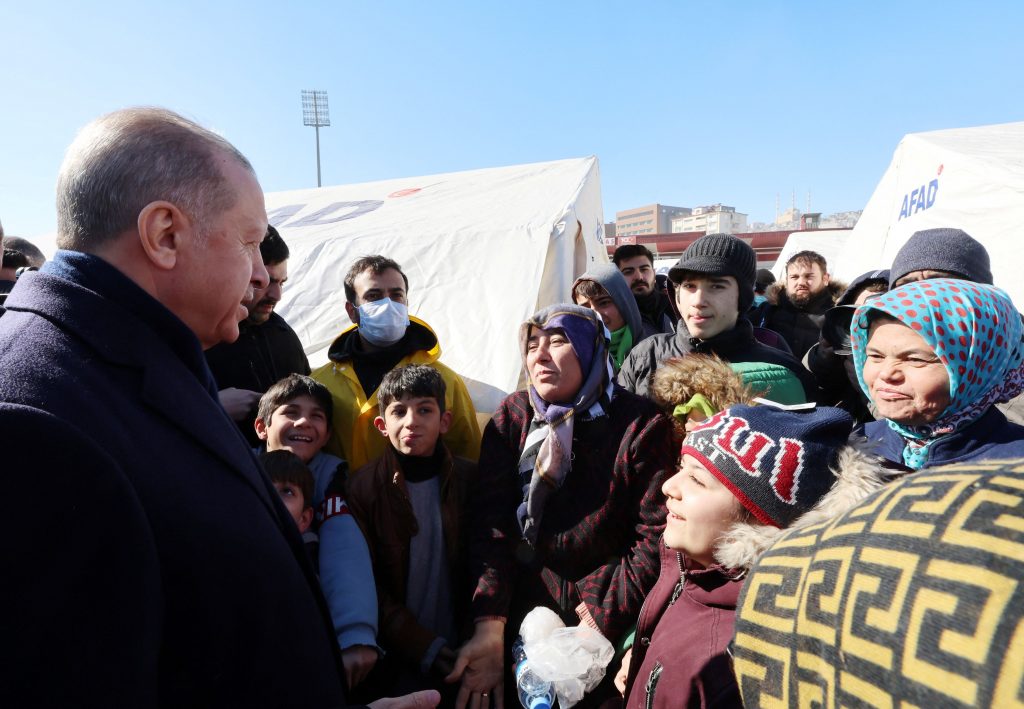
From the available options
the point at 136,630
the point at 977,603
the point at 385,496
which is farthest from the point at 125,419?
the point at 385,496

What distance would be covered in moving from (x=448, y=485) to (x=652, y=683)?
1.17m

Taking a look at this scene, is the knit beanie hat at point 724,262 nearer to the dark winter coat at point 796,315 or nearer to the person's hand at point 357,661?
the dark winter coat at point 796,315

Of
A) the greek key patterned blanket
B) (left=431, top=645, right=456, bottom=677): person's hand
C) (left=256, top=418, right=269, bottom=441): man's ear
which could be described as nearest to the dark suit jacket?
the greek key patterned blanket

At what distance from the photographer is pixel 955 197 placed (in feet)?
15.3

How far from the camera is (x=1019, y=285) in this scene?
13.2ft

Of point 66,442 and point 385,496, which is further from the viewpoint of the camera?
point 385,496

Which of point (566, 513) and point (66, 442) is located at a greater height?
point (66, 442)

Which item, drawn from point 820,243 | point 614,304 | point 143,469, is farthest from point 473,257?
point 820,243

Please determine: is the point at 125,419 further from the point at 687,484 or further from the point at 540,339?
the point at 540,339

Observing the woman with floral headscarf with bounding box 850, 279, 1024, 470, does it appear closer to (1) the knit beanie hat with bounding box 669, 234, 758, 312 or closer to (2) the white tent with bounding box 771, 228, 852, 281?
(1) the knit beanie hat with bounding box 669, 234, 758, 312

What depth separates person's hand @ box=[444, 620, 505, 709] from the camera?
6.49 ft

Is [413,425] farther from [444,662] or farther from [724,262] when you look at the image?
[724,262]

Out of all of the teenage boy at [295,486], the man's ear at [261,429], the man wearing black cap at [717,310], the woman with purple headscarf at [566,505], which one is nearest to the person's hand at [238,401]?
the man's ear at [261,429]

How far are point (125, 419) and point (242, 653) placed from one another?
Result: 1.30ft
